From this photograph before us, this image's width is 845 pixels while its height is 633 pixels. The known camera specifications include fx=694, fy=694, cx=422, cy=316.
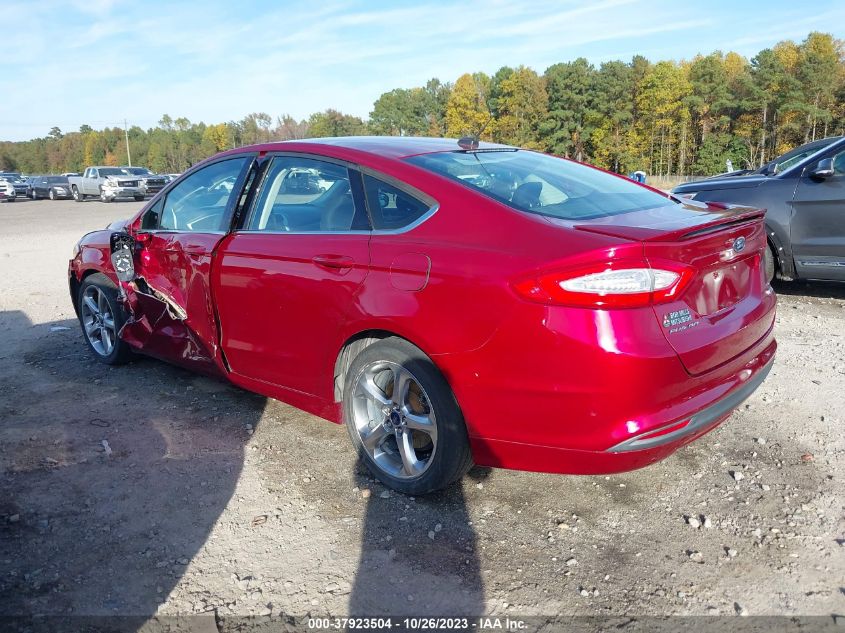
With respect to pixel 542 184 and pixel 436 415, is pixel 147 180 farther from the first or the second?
pixel 436 415

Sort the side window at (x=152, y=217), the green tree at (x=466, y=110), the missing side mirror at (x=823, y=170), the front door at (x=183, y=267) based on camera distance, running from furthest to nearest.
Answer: the green tree at (x=466, y=110) → the missing side mirror at (x=823, y=170) → the side window at (x=152, y=217) → the front door at (x=183, y=267)

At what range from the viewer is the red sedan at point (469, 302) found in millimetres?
2645

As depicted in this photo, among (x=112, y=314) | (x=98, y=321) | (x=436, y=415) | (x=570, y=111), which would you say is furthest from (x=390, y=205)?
(x=570, y=111)

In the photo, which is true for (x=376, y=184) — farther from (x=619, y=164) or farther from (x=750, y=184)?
(x=619, y=164)

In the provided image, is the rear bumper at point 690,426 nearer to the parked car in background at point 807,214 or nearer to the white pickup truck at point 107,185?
the parked car in background at point 807,214

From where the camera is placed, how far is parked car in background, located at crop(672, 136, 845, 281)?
6551mm

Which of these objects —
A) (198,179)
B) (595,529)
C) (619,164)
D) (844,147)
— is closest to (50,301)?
(198,179)

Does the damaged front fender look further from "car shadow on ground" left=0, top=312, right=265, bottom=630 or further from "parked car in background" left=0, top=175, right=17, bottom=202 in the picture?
"parked car in background" left=0, top=175, right=17, bottom=202

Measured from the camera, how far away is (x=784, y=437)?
3906 millimetres

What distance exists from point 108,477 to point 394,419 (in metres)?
1.59

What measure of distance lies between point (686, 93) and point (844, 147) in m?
76.6

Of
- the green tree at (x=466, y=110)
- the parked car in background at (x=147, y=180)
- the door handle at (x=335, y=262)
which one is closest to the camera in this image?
the door handle at (x=335, y=262)

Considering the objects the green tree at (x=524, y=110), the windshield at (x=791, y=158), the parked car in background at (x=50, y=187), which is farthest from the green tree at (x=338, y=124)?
the windshield at (x=791, y=158)

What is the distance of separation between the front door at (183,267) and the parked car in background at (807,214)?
14.2 feet
